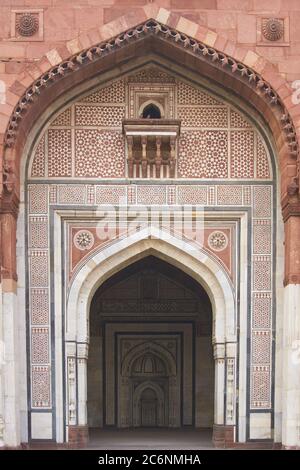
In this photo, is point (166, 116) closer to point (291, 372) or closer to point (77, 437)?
point (291, 372)

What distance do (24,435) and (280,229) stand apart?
12.5ft

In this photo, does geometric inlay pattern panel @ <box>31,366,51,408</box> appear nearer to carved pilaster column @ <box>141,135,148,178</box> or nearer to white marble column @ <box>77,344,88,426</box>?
white marble column @ <box>77,344,88,426</box>

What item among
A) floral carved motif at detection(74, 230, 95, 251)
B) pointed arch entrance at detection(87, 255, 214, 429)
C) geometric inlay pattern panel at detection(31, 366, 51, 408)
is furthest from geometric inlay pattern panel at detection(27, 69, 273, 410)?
pointed arch entrance at detection(87, 255, 214, 429)

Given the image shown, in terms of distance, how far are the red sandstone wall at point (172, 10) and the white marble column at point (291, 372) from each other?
8.39 ft

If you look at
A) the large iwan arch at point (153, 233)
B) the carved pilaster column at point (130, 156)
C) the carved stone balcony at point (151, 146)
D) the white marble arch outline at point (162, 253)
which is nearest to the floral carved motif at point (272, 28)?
the large iwan arch at point (153, 233)

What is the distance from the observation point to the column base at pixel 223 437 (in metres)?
10.7

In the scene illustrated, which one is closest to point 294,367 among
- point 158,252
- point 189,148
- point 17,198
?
point 158,252

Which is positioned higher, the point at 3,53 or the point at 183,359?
the point at 3,53

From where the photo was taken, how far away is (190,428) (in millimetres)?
13953

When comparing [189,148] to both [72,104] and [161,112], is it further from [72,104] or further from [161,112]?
[72,104]

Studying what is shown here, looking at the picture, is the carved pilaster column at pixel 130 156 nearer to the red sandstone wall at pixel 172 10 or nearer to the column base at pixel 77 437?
the red sandstone wall at pixel 172 10

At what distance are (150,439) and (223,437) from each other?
5.94ft

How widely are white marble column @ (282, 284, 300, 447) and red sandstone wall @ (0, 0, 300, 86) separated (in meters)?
2.56

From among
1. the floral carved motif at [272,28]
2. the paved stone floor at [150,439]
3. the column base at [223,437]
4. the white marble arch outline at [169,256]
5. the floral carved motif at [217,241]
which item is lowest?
the paved stone floor at [150,439]
